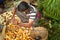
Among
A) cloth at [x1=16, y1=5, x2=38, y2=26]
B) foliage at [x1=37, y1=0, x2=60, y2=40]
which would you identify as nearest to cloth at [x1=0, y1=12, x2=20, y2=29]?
cloth at [x1=16, y1=5, x2=38, y2=26]

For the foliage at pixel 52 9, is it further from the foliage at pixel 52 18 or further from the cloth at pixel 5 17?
the cloth at pixel 5 17

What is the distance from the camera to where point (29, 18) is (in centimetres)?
156

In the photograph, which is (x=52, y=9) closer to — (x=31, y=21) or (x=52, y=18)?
(x=52, y=18)

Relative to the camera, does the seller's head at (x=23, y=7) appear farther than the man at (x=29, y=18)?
Yes

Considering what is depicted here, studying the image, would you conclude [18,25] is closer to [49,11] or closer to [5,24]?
[5,24]

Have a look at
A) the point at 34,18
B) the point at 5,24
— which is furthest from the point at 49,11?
the point at 5,24

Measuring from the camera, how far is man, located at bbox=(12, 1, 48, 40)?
1.42m

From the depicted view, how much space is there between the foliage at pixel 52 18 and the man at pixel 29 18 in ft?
0.22

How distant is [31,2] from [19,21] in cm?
31

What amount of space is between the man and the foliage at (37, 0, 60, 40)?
0.22ft

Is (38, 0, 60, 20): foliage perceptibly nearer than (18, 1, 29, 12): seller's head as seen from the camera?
Yes

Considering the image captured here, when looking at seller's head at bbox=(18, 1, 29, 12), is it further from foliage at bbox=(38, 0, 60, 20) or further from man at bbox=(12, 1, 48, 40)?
foliage at bbox=(38, 0, 60, 20)

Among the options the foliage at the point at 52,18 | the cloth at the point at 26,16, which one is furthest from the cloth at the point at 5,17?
the foliage at the point at 52,18

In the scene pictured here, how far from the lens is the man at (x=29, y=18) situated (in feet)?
4.67
